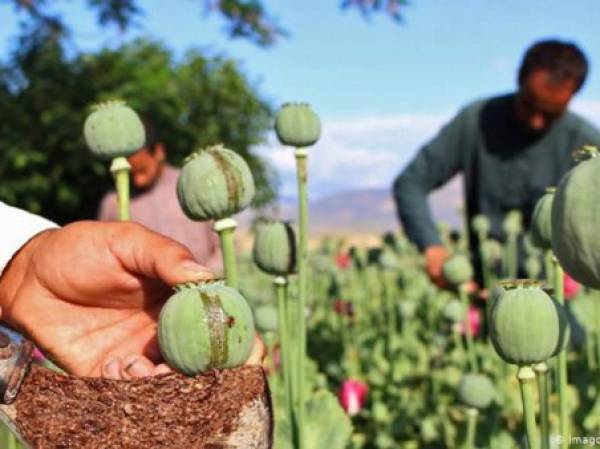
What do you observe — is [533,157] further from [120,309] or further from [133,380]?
[133,380]

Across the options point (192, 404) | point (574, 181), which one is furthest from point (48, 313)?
point (574, 181)

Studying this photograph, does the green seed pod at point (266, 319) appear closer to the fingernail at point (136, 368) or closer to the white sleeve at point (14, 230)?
the white sleeve at point (14, 230)

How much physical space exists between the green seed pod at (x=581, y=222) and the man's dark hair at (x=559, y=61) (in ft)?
7.08

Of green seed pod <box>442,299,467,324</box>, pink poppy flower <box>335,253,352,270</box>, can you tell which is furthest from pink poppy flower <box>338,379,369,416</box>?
pink poppy flower <box>335,253,352,270</box>

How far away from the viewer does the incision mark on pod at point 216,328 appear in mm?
805

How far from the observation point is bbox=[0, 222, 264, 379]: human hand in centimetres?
110

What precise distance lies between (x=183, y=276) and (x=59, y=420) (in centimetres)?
16

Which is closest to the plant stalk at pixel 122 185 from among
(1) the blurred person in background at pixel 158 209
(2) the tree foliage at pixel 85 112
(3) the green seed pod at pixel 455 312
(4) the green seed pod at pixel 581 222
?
(4) the green seed pod at pixel 581 222

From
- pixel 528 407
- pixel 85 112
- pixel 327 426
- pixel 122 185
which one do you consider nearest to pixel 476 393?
pixel 327 426

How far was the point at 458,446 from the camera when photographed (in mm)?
2135

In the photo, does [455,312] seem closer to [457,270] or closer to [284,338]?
[457,270]

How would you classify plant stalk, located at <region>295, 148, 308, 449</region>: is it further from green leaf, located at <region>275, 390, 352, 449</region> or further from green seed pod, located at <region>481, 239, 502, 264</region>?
green seed pod, located at <region>481, 239, 502, 264</region>

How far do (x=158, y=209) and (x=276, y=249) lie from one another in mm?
1776

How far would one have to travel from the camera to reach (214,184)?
1047mm
